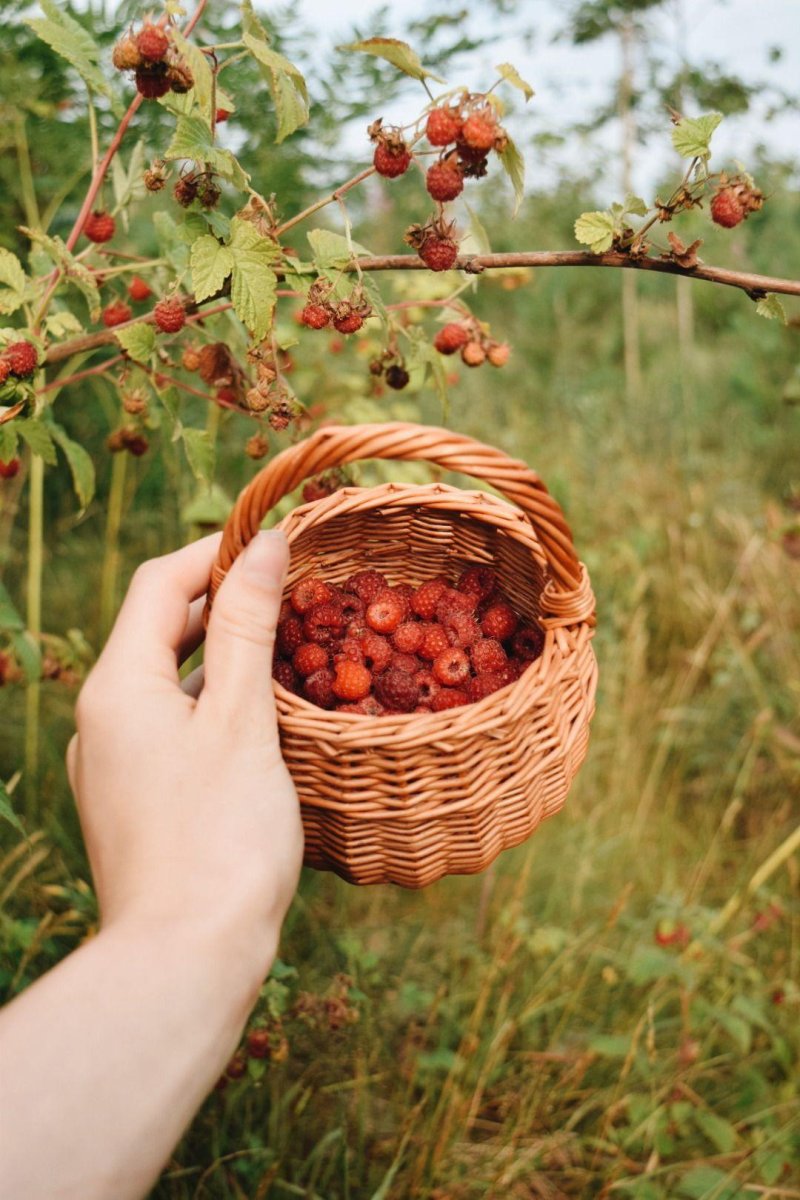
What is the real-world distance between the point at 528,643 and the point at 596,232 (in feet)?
2.24

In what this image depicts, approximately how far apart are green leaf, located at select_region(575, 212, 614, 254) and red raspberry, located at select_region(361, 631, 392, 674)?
0.70 meters

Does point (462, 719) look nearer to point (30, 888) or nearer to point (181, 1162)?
point (181, 1162)

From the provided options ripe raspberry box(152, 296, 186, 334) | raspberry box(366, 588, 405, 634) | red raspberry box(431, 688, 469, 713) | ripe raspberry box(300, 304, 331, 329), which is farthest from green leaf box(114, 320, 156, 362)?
red raspberry box(431, 688, 469, 713)

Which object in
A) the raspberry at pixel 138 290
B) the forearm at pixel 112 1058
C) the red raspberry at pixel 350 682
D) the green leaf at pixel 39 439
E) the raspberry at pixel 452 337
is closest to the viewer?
the forearm at pixel 112 1058

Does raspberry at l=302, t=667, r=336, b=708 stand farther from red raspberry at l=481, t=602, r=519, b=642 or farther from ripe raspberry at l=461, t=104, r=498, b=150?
ripe raspberry at l=461, t=104, r=498, b=150

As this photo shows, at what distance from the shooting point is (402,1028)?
214 cm

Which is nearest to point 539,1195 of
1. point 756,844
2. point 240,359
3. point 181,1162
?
point 181,1162

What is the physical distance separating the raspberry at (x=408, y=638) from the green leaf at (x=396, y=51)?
0.82 m

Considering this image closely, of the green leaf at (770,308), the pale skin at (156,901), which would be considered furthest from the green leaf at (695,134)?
the pale skin at (156,901)

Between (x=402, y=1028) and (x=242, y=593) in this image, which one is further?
(x=402, y=1028)

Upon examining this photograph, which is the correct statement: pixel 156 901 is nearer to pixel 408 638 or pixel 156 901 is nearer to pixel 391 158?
pixel 408 638

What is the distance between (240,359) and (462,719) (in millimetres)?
770

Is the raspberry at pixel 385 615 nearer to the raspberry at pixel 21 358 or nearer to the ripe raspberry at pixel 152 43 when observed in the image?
the raspberry at pixel 21 358

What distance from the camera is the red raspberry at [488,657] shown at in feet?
5.11
